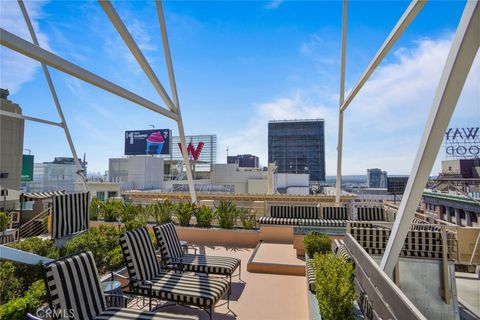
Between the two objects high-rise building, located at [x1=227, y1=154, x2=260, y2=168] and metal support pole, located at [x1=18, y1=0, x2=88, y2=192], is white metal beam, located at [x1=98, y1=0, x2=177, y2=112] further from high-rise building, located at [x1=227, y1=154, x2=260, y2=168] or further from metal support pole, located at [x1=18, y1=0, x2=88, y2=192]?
high-rise building, located at [x1=227, y1=154, x2=260, y2=168]

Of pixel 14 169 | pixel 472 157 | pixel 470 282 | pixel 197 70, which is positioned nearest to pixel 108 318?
pixel 197 70

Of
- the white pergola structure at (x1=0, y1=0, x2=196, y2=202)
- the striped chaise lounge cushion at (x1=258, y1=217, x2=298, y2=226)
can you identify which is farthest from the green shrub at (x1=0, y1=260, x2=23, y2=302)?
the striped chaise lounge cushion at (x1=258, y1=217, x2=298, y2=226)

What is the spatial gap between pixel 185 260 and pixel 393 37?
4647mm

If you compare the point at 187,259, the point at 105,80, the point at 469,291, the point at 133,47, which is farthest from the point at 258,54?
the point at 469,291

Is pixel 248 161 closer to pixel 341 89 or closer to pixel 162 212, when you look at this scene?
pixel 341 89

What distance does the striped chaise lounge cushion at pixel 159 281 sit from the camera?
120 inches

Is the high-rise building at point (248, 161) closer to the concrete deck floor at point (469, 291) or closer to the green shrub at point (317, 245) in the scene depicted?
the concrete deck floor at point (469, 291)

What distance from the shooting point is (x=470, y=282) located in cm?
667

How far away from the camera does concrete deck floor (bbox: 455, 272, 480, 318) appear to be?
5.76m

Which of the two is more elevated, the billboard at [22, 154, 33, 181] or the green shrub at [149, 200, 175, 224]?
the billboard at [22, 154, 33, 181]

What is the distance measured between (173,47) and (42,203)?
23.5 ft

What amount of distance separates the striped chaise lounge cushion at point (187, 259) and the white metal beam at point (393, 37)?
4131 millimetres

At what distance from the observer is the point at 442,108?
237 cm

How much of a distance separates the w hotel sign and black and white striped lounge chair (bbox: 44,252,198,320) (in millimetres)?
36063
